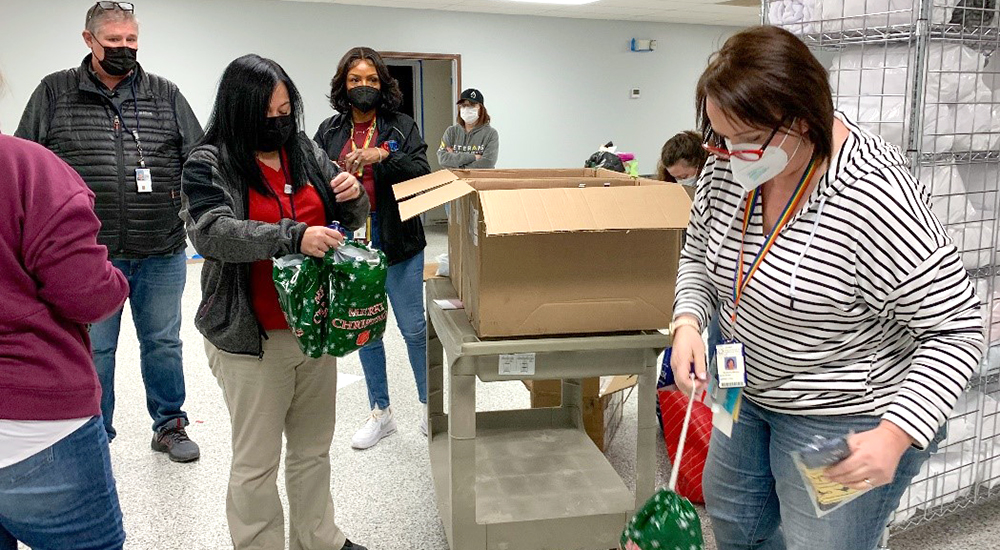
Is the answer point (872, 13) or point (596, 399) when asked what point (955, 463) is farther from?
point (872, 13)

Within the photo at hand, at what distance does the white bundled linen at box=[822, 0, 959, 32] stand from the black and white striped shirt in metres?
0.98

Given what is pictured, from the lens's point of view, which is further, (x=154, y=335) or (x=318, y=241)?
(x=154, y=335)

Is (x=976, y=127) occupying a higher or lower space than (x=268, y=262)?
higher

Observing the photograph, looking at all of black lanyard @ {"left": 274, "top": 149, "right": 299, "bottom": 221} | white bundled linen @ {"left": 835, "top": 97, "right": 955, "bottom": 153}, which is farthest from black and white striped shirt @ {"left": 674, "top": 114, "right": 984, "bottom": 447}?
black lanyard @ {"left": 274, "top": 149, "right": 299, "bottom": 221}

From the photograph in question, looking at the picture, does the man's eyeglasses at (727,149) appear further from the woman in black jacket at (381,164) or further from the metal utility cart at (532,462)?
the woman in black jacket at (381,164)

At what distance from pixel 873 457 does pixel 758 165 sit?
46 cm

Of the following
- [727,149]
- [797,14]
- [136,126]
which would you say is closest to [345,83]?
[136,126]

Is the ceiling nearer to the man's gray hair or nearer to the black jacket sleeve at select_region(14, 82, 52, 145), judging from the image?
the man's gray hair

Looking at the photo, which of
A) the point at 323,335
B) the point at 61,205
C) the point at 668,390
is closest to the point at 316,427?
the point at 323,335

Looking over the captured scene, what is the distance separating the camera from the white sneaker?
113 inches

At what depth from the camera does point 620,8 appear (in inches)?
334

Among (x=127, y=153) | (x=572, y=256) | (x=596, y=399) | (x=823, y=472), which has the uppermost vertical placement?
(x=127, y=153)

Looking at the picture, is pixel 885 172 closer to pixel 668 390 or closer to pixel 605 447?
pixel 668 390

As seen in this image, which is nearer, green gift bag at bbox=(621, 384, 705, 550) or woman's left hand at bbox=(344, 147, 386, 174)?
green gift bag at bbox=(621, 384, 705, 550)
